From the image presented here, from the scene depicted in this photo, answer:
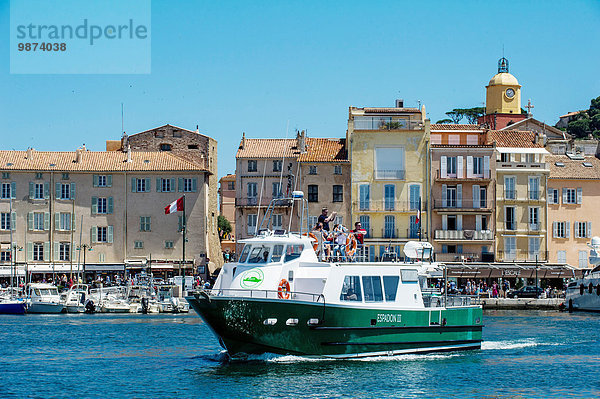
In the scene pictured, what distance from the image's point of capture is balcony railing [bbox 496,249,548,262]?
7825 centimetres

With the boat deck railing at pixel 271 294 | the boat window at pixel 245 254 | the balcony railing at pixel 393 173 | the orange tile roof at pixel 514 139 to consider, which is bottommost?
the boat deck railing at pixel 271 294

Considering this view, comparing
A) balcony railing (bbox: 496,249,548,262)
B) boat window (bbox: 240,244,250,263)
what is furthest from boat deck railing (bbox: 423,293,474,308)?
balcony railing (bbox: 496,249,548,262)

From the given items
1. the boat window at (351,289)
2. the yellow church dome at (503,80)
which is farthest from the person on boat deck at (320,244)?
the yellow church dome at (503,80)

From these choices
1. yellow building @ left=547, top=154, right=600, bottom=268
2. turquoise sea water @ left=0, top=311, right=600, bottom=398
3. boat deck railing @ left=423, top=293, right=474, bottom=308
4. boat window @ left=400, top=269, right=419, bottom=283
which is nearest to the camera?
turquoise sea water @ left=0, top=311, right=600, bottom=398

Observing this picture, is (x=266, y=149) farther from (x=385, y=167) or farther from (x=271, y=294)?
(x=271, y=294)

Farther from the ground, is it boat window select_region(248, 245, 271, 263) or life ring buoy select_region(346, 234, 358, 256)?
life ring buoy select_region(346, 234, 358, 256)

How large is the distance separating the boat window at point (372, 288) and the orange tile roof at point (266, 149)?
45.0 meters

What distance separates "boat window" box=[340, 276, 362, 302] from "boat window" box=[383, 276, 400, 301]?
1.17 m

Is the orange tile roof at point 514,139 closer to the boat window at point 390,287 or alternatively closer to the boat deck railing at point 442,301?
the boat deck railing at point 442,301

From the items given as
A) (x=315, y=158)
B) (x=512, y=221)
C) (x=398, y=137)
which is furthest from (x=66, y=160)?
(x=512, y=221)

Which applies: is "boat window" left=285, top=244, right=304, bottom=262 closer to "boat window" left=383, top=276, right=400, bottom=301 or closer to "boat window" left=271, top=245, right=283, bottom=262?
"boat window" left=271, top=245, right=283, bottom=262

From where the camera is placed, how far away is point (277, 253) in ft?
114

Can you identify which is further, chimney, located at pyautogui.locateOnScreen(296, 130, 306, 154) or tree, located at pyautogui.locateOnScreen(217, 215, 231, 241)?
tree, located at pyautogui.locateOnScreen(217, 215, 231, 241)

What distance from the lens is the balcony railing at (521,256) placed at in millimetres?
78250
